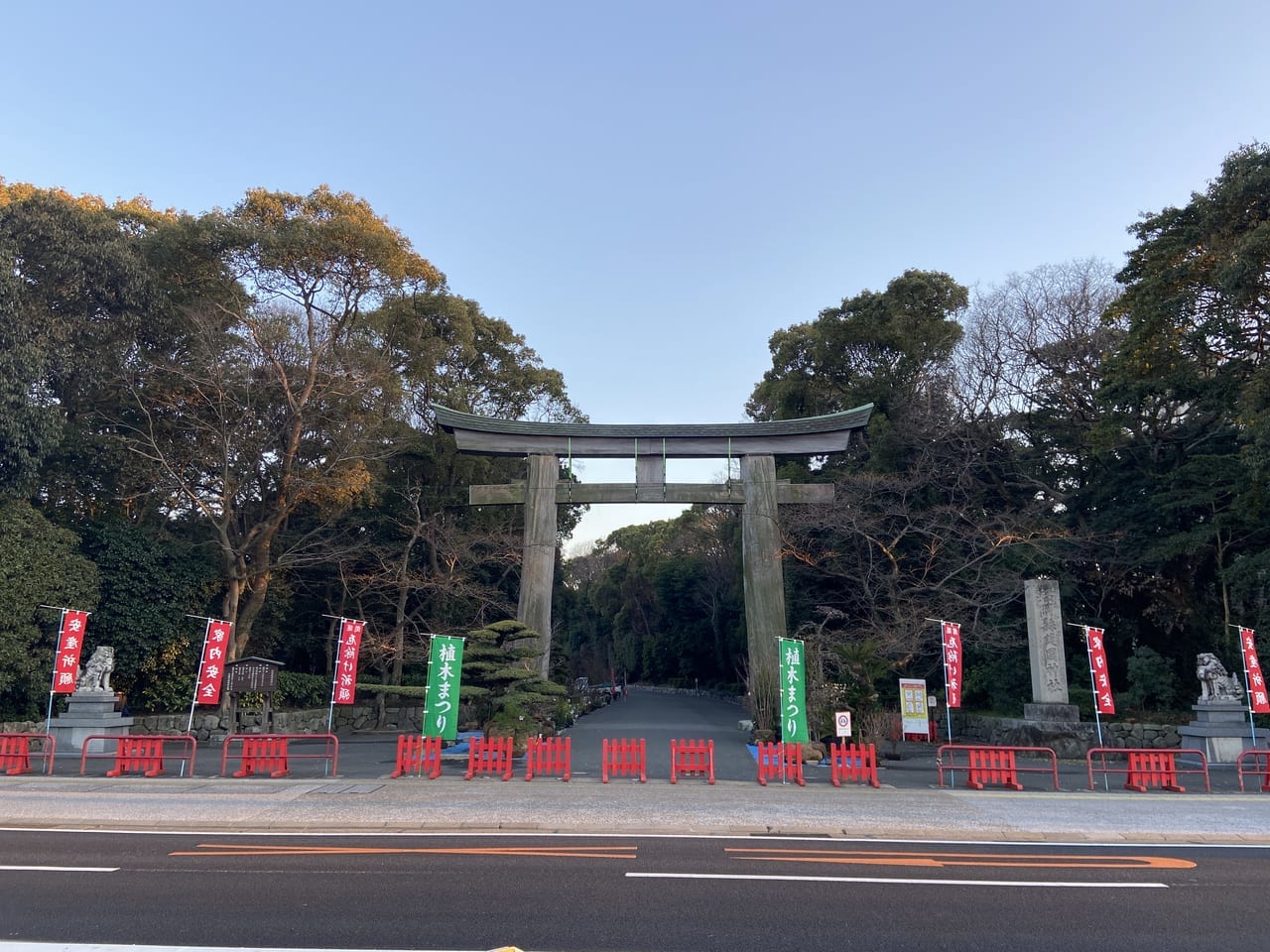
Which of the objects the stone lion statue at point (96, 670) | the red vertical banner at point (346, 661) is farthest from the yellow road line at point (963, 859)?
the stone lion statue at point (96, 670)

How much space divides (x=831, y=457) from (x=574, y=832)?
24.2 m

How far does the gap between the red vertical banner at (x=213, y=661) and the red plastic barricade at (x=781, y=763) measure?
12966mm

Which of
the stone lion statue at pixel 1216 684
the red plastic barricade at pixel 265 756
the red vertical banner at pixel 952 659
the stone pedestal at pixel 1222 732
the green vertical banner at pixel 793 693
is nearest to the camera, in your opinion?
the red plastic barricade at pixel 265 756

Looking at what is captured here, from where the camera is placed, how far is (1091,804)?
12961 mm

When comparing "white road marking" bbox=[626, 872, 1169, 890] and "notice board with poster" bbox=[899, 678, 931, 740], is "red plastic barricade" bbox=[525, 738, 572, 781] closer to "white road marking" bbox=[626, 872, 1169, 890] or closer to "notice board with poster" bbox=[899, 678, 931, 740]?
"white road marking" bbox=[626, 872, 1169, 890]

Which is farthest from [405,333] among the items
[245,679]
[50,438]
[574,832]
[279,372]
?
[574,832]

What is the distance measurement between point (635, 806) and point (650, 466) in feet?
39.2

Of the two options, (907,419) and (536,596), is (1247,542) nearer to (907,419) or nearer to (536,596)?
(907,419)

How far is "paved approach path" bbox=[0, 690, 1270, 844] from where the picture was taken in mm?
10844

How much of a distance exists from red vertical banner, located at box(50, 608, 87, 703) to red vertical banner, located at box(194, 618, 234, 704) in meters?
2.59

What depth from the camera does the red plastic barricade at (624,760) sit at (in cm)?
1504

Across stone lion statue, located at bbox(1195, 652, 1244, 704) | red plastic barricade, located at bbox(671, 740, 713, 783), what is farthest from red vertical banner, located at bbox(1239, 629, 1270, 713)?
red plastic barricade, located at bbox(671, 740, 713, 783)

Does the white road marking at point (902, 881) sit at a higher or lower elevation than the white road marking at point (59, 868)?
higher

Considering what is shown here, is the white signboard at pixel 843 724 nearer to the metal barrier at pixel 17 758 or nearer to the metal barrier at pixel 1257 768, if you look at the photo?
the metal barrier at pixel 1257 768
